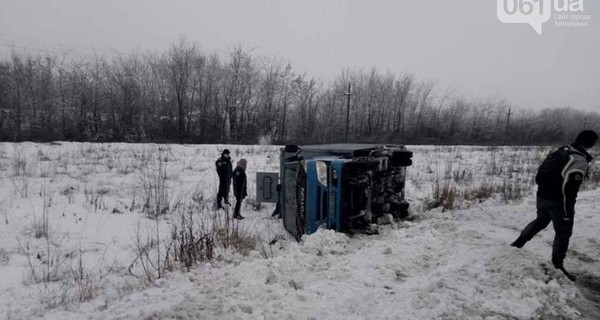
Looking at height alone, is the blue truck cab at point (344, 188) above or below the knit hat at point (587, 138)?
below

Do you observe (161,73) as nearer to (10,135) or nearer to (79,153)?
(10,135)

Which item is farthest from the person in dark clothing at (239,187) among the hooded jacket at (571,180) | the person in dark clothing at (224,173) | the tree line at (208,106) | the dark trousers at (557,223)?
the tree line at (208,106)

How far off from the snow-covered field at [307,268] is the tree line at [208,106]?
22794 mm

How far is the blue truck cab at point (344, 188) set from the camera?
5.50 metres

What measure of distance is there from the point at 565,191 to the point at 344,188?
2.72 m

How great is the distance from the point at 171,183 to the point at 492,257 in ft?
35.0

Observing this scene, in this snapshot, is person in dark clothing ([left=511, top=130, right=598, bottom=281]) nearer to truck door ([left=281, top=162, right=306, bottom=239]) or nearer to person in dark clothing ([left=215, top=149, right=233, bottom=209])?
truck door ([left=281, top=162, right=306, bottom=239])

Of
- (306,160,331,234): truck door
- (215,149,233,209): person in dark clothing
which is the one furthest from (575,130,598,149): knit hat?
(215,149,233,209): person in dark clothing

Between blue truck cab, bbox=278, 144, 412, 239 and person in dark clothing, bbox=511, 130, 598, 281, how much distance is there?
2.32 metres

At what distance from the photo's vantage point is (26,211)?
334 inches

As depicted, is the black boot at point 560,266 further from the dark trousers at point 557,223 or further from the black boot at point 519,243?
the black boot at point 519,243

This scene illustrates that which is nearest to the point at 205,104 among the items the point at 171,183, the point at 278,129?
the point at 278,129

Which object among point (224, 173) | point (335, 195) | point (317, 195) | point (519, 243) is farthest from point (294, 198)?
point (224, 173)

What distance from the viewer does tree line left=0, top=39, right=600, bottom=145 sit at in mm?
32781
